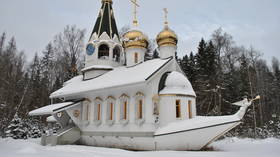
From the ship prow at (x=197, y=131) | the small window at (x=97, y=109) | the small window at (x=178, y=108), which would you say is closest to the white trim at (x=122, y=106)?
the small window at (x=97, y=109)

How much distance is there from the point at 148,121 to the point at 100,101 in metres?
4.54

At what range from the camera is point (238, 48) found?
30.0 m

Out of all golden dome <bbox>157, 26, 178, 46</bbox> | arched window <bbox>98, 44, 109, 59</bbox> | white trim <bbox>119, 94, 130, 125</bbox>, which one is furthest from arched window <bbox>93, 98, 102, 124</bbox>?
golden dome <bbox>157, 26, 178, 46</bbox>

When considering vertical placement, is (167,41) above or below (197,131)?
above

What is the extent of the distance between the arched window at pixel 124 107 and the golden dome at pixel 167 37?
516 cm

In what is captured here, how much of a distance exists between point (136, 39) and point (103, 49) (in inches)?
154

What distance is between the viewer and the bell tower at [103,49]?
→ 18877mm

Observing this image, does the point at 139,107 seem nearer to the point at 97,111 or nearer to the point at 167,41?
the point at 97,111

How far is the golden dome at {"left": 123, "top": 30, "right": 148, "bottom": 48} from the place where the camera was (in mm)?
17844

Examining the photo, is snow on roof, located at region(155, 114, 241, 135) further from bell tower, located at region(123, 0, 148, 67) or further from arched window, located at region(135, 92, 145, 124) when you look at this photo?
bell tower, located at region(123, 0, 148, 67)

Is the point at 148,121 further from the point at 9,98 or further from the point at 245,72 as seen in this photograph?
the point at 245,72

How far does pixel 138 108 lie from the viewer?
1375 cm

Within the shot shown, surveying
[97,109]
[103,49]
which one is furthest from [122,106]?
[103,49]

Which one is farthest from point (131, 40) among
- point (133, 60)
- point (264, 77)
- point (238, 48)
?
point (264, 77)
